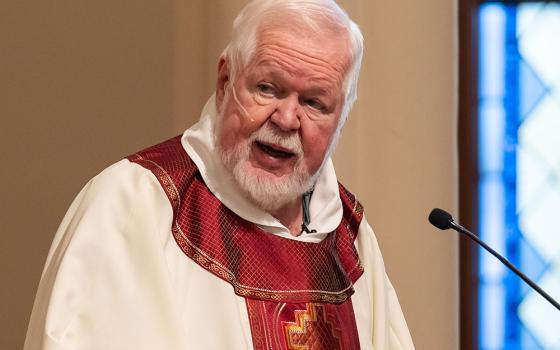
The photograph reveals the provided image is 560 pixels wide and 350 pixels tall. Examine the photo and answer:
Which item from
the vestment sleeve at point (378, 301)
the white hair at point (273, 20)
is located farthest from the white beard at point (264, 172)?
the vestment sleeve at point (378, 301)

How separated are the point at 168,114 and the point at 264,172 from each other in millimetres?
1997

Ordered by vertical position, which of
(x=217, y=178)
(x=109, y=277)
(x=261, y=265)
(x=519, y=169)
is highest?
(x=217, y=178)

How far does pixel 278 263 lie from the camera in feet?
13.0

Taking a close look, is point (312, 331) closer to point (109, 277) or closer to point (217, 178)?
point (217, 178)

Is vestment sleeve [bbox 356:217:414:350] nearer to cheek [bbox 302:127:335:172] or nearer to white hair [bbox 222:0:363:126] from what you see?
cheek [bbox 302:127:335:172]

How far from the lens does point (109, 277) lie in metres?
3.53

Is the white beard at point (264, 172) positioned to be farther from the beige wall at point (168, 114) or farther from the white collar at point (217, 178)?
the beige wall at point (168, 114)

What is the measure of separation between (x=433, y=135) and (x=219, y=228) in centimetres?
210

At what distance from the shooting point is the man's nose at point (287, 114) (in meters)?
3.84

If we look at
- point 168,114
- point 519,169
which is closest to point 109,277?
point 168,114

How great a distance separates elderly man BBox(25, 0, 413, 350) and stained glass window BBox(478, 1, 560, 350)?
1.86 meters

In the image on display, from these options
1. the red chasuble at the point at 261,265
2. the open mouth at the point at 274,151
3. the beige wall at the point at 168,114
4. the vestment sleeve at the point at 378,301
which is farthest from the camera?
the beige wall at the point at 168,114

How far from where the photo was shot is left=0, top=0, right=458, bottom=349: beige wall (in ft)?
18.5

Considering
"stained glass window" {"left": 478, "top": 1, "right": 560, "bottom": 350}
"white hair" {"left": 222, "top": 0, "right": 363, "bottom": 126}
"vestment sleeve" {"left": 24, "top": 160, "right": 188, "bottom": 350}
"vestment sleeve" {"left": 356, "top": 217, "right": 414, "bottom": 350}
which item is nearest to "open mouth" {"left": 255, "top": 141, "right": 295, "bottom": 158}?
"white hair" {"left": 222, "top": 0, "right": 363, "bottom": 126}
